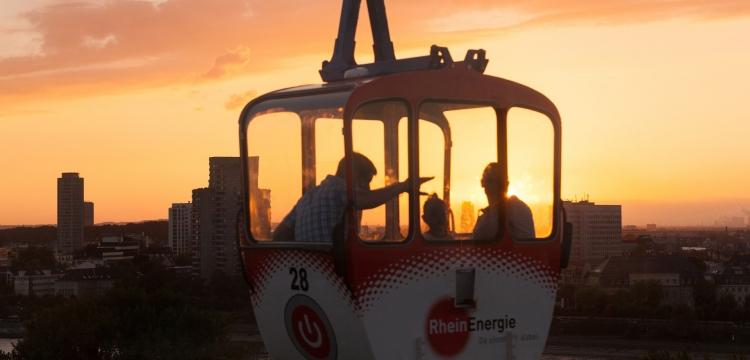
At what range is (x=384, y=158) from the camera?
6570 mm

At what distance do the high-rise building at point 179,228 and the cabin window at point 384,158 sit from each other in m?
164

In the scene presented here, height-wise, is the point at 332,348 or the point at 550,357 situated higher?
the point at 332,348

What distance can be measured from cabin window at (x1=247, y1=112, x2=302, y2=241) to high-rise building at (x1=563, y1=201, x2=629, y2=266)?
117392 millimetres

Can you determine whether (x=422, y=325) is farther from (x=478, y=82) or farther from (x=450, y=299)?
(x=478, y=82)

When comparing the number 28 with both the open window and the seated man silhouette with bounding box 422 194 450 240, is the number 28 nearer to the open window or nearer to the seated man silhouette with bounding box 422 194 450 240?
the open window

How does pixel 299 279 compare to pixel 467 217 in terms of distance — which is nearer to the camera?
pixel 299 279

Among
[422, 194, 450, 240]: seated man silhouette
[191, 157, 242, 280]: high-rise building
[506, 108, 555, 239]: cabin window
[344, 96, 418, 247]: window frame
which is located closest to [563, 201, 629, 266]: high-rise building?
[191, 157, 242, 280]: high-rise building

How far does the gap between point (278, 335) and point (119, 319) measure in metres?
37.9

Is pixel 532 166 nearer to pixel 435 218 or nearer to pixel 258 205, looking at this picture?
pixel 435 218

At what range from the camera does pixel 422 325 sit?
6523 mm

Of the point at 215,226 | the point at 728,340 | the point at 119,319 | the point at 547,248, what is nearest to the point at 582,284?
the point at 728,340

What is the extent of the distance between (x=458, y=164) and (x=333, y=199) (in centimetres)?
73

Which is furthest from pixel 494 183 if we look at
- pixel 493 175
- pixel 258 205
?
pixel 258 205

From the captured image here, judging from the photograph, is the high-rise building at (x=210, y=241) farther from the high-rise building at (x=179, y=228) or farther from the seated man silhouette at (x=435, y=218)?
the seated man silhouette at (x=435, y=218)
